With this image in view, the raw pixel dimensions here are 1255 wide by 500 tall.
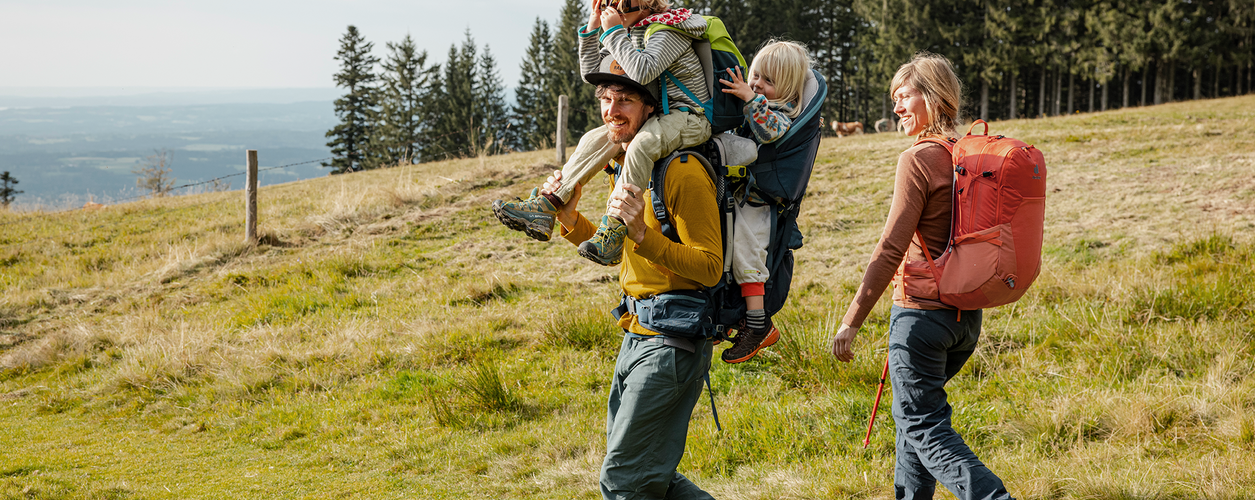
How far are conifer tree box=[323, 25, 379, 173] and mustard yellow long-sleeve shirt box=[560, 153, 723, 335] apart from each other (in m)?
60.3

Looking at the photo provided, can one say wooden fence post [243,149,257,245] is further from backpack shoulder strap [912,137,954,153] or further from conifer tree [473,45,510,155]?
conifer tree [473,45,510,155]

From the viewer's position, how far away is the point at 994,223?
8.09 feet

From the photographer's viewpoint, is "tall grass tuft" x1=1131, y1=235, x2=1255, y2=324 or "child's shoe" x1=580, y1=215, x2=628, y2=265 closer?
"child's shoe" x1=580, y1=215, x2=628, y2=265

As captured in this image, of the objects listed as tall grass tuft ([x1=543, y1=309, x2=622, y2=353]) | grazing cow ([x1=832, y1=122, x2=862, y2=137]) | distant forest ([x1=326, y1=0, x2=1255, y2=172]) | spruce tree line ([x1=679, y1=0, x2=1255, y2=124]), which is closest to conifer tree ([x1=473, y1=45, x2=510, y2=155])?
distant forest ([x1=326, y1=0, x2=1255, y2=172])

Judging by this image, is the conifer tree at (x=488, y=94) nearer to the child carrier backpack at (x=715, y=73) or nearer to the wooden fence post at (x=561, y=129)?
the wooden fence post at (x=561, y=129)

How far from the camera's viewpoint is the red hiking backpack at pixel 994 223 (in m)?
2.45

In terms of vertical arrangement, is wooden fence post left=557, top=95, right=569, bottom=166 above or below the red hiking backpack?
above

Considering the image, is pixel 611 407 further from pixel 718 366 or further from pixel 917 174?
pixel 718 366

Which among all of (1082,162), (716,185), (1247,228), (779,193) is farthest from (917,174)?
(1082,162)

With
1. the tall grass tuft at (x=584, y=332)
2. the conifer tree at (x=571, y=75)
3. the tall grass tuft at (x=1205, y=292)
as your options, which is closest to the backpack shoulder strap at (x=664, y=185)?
the tall grass tuft at (x=584, y=332)

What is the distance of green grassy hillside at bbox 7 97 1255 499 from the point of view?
4031 millimetres

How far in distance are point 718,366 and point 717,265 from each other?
378cm

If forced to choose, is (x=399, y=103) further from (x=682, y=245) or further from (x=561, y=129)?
(x=682, y=245)

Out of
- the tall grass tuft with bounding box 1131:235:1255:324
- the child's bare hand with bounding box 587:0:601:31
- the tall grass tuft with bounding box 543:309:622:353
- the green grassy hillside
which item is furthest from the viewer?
the tall grass tuft with bounding box 543:309:622:353
